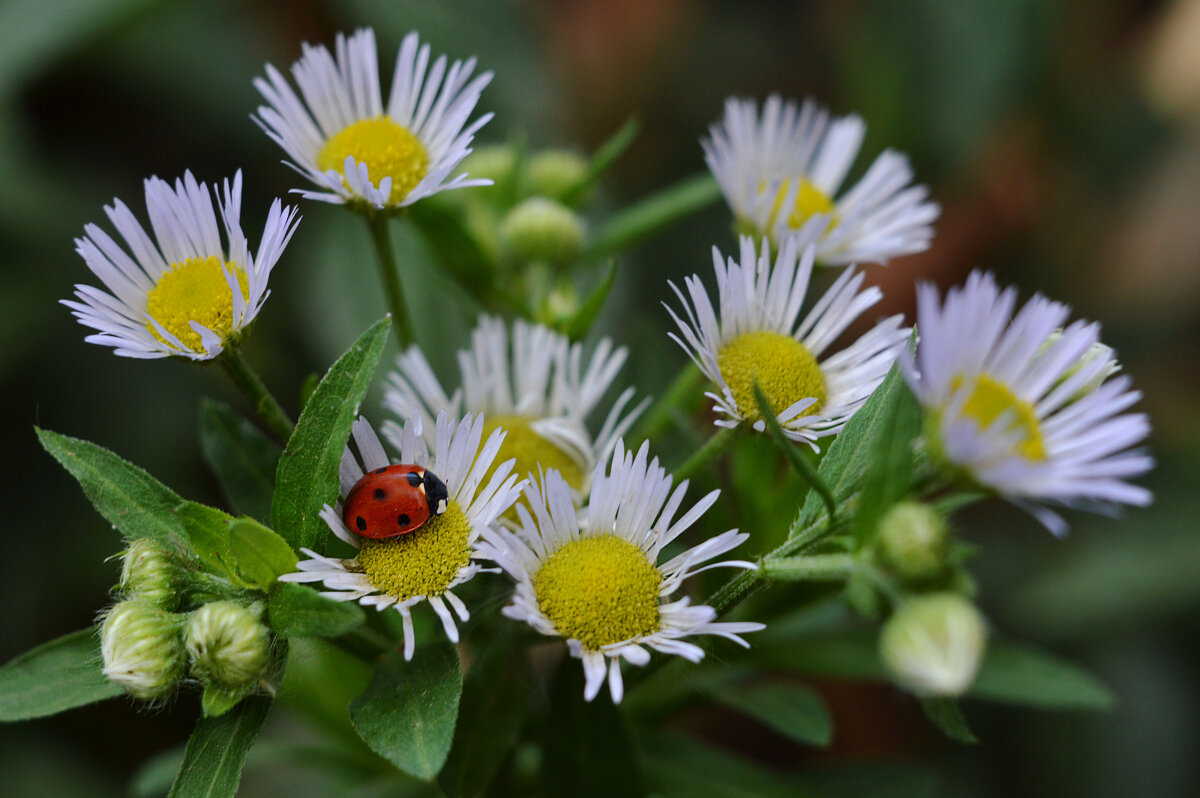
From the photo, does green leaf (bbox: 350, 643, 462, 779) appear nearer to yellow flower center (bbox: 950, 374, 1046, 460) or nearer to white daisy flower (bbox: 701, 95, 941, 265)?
yellow flower center (bbox: 950, 374, 1046, 460)

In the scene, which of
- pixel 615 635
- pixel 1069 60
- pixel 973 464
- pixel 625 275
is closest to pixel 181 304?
pixel 615 635

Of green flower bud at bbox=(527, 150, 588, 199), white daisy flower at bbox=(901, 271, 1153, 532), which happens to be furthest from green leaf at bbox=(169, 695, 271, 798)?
green flower bud at bbox=(527, 150, 588, 199)

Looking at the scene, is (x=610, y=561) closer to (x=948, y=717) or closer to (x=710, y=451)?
(x=710, y=451)

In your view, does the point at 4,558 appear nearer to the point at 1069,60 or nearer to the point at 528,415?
the point at 528,415

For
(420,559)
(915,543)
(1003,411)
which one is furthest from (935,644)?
(420,559)

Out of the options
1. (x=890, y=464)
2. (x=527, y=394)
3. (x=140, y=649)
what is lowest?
(x=140, y=649)

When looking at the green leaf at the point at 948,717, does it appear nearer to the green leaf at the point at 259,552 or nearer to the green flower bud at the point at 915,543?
the green flower bud at the point at 915,543
